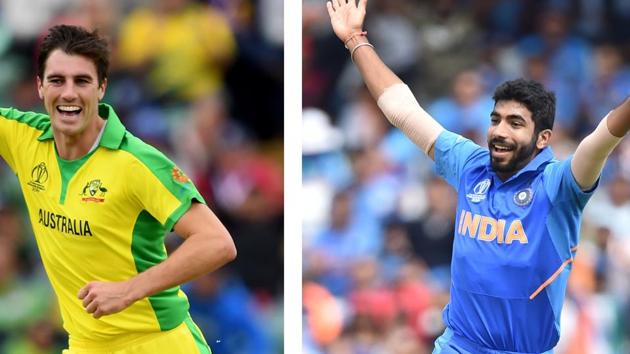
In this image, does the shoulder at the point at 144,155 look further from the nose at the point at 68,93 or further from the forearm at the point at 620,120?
the forearm at the point at 620,120

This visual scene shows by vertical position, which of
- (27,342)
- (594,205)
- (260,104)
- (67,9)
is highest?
(67,9)

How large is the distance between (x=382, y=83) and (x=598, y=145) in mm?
1428

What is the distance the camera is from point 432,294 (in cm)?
831

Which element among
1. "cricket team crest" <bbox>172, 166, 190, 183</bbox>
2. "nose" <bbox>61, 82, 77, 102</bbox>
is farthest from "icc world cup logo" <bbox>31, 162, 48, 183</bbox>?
"cricket team crest" <bbox>172, 166, 190, 183</bbox>

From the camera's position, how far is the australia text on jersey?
15.1ft

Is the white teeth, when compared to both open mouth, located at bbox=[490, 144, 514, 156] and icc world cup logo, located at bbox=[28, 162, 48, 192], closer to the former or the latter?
icc world cup logo, located at bbox=[28, 162, 48, 192]

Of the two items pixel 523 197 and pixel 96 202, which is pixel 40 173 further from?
pixel 523 197

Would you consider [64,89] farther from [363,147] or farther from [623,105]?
[363,147]

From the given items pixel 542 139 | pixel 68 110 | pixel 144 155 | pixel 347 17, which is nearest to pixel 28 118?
pixel 68 110

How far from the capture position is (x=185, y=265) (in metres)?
4.17

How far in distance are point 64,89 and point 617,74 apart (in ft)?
18.7

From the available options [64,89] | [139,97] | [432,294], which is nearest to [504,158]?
[64,89]

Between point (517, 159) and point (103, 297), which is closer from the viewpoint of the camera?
point (103, 297)

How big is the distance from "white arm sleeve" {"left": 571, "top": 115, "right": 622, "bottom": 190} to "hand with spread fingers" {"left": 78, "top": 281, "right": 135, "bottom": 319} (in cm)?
206
